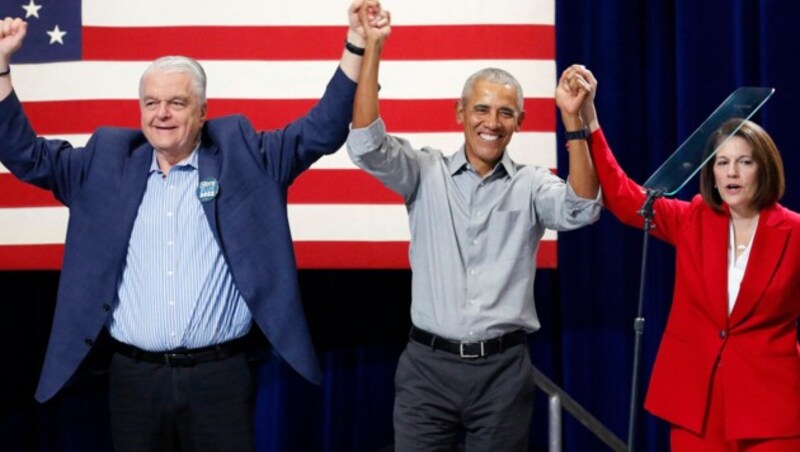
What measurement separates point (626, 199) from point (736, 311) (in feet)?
1.22

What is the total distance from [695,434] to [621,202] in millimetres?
570

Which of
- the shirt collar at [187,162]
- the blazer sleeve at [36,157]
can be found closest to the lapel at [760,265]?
the shirt collar at [187,162]

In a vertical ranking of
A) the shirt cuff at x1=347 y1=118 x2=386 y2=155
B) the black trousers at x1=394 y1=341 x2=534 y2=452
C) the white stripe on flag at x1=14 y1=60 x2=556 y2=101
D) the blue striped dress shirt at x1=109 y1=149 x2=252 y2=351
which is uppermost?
the white stripe on flag at x1=14 y1=60 x2=556 y2=101

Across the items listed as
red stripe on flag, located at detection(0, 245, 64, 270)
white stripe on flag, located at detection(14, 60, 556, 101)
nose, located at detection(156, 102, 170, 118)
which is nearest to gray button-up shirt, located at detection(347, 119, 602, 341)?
nose, located at detection(156, 102, 170, 118)

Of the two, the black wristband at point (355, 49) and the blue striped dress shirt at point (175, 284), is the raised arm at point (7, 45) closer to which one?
the blue striped dress shirt at point (175, 284)

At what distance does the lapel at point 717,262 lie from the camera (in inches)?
104

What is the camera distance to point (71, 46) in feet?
12.3

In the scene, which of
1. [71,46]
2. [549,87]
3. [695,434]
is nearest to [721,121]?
[695,434]

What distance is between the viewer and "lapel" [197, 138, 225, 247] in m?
2.60

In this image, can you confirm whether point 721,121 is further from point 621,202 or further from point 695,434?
point 695,434

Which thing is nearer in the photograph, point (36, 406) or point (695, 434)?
point (695, 434)

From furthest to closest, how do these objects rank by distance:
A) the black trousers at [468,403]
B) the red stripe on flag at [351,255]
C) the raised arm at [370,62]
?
the red stripe on flag at [351,255], the black trousers at [468,403], the raised arm at [370,62]

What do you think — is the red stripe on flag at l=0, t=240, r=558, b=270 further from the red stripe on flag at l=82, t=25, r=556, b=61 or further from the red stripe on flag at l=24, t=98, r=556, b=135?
the red stripe on flag at l=82, t=25, r=556, b=61

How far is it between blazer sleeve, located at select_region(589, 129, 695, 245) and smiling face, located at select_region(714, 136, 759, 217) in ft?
0.52
